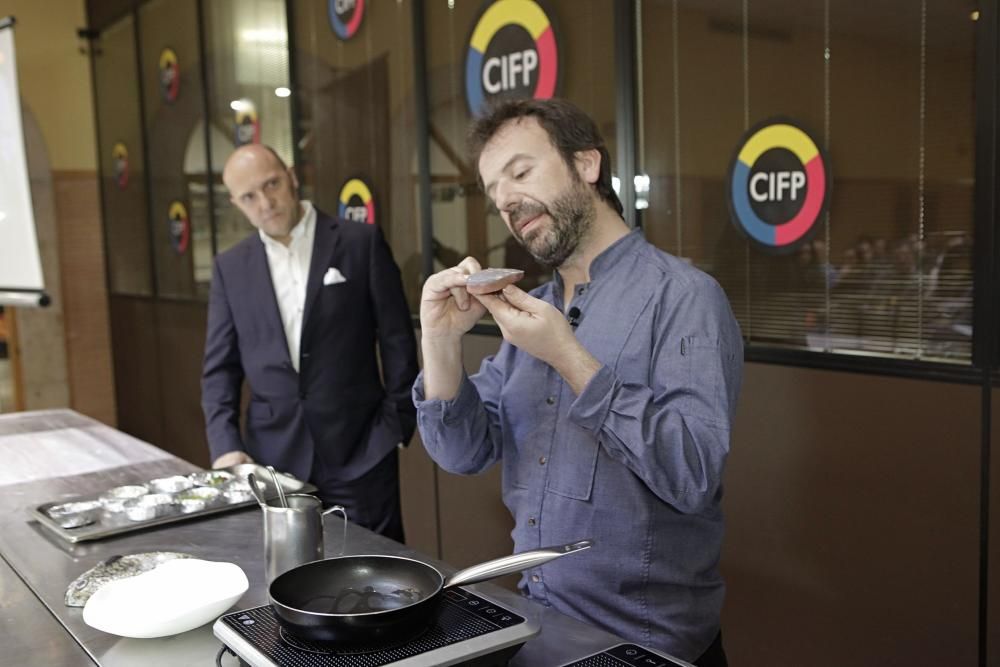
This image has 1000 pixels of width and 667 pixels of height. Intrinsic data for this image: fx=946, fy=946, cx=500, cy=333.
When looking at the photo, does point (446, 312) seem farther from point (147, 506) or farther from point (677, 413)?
point (147, 506)

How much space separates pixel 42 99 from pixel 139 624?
7660 millimetres

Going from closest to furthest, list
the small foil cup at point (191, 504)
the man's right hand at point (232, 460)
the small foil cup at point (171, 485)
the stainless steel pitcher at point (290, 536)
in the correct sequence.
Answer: the stainless steel pitcher at point (290, 536) < the small foil cup at point (191, 504) < the small foil cup at point (171, 485) < the man's right hand at point (232, 460)

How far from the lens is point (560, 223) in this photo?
5.89ft

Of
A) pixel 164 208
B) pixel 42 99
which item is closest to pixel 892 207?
pixel 164 208

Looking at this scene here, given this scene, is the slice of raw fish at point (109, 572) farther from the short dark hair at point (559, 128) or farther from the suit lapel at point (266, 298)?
the suit lapel at point (266, 298)

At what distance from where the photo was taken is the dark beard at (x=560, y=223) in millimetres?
1794

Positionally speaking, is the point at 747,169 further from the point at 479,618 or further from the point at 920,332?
the point at 479,618

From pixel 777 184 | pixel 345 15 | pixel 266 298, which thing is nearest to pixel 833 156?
pixel 777 184

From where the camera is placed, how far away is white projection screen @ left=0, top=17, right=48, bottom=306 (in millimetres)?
4414

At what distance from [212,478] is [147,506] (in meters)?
0.27

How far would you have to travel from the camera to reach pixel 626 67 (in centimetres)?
315

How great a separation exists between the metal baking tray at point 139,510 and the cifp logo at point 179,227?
15.6 feet

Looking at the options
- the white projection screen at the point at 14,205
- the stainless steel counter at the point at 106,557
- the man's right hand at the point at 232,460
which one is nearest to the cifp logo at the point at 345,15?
the white projection screen at the point at 14,205

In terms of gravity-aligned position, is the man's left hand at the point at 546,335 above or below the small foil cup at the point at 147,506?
above
